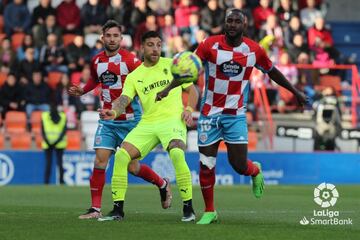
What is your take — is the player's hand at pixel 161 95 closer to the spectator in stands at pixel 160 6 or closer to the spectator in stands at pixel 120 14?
the spectator in stands at pixel 120 14

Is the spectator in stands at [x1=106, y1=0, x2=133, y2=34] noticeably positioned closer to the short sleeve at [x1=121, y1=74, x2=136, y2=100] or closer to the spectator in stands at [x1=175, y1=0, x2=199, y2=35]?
the spectator in stands at [x1=175, y1=0, x2=199, y2=35]

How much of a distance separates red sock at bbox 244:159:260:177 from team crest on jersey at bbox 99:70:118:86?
6.66 feet

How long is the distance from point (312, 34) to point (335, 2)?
431cm

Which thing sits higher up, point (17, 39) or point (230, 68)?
point (17, 39)

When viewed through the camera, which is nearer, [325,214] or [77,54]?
[325,214]

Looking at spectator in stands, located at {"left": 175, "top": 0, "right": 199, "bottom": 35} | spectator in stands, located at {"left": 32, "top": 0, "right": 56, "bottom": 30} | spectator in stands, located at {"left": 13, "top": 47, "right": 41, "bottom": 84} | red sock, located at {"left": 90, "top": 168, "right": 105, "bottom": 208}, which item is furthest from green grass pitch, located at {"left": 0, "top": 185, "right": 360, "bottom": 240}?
spectator in stands, located at {"left": 175, "top": 0, "right": 199, "bottom": 35}

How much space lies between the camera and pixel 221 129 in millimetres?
11891

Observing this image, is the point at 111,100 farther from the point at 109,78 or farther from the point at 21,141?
the point at 21,141

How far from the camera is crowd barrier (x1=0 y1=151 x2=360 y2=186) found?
24.1m

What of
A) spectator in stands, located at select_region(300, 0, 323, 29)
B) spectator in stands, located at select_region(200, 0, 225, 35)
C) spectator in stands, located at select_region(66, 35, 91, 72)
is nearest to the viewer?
spectator in stands, located at select_region(66, 35, 91, 72)

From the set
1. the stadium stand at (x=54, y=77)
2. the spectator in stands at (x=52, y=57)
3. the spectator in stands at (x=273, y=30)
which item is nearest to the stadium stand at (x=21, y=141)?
the stadium stand at (x=54, y=77)

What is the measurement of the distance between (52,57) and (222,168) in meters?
5.02

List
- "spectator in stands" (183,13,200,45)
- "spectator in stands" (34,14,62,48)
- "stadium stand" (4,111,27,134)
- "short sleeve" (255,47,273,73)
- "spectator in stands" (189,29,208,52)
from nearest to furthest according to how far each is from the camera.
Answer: "short sleeve" (255,47,273,73) < "stadium stand" (4,111,27,134) < "spectator in stands" (189,29,208,52) < "spectator in stands" (34,14,62,48) < "spectator in stands" (183,13,200,45)

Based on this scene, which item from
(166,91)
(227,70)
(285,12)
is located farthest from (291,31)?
(166,91)
